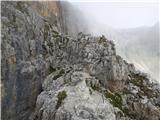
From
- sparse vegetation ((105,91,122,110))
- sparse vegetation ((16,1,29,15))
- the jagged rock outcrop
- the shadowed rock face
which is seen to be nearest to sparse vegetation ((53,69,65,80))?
the jagged rock outcrop

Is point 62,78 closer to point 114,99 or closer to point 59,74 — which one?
point 59,74

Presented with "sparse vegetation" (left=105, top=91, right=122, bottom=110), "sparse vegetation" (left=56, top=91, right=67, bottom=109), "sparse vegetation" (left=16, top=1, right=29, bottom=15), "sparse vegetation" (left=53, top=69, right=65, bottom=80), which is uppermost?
"sparse vegetation" (left=16, top=1, right=29, bottom=15)

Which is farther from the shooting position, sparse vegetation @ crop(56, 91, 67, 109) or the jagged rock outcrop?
sparse vegetation @ crop(56, 91, 67, 109)

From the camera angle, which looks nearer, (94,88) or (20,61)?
(94,88)

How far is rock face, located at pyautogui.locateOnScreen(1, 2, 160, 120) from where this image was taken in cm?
7031

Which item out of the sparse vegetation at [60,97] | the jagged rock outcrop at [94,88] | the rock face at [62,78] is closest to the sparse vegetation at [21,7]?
the rock face at [62,78]

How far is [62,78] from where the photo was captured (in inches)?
3132

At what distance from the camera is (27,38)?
3568 inches

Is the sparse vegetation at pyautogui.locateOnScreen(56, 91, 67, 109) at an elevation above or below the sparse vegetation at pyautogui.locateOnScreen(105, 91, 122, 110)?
above

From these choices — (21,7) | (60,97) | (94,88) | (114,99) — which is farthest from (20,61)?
(114,99)

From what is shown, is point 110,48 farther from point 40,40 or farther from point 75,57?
point 40,40

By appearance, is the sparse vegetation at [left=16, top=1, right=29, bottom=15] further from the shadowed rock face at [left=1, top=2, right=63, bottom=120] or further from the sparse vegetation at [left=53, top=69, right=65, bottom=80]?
the sparse vegetation at [left=53, top=69, right=65, bottom=80]

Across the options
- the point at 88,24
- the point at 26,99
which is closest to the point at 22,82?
the point at 26,99

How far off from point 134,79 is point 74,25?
67.5 m
